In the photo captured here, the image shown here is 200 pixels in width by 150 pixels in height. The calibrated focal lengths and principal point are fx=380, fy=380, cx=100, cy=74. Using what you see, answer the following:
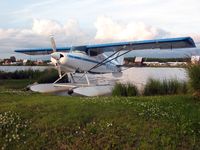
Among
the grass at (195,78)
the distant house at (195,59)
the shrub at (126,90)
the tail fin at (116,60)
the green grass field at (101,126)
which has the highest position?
the tail fin at (116,60)

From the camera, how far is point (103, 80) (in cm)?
1997

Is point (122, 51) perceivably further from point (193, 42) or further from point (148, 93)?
point (148, 93)

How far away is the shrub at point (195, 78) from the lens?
9.34 metres

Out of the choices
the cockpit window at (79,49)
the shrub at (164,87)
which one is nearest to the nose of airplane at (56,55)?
the cockpit window at (79,49)

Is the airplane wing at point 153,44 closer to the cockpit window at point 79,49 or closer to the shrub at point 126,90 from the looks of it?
the cockpit window at point 79,49

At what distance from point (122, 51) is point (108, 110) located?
42.3 feet

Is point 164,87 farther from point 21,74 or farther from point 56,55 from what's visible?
point 21,74

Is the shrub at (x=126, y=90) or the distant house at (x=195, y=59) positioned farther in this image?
the shrub at (x=126, y=90)

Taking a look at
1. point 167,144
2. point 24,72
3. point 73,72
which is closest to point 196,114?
point 167,144

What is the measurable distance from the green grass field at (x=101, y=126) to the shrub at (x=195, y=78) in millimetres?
872

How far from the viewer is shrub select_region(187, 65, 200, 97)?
9.34 meters

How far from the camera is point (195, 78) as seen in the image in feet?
31.0

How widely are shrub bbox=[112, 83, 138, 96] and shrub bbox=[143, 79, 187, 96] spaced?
1.25 ft

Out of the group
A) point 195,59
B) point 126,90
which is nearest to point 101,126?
point 195,59
